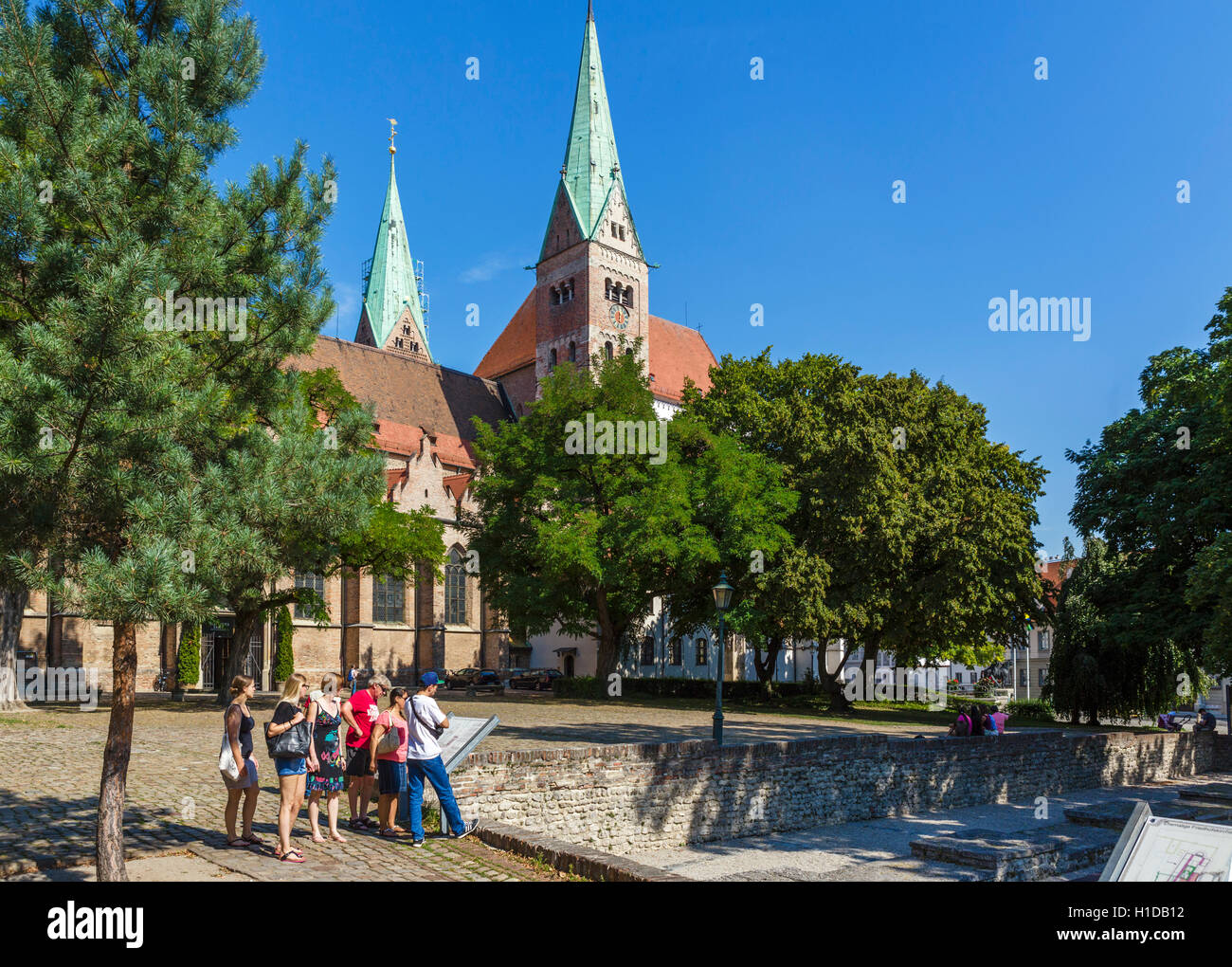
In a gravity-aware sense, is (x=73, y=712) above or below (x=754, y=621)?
below

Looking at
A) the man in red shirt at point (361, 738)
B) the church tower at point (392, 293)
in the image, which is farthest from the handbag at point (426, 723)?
the church tower at point (392, 293)

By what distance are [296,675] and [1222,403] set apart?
20076mm

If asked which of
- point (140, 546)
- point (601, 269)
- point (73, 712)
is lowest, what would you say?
point (73, 712)

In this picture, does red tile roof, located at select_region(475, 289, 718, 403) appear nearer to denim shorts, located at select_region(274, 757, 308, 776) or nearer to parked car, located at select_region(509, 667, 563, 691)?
parked car, located at select_region(509, 667, 563, 691)

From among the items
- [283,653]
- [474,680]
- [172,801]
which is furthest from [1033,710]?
[172,801]

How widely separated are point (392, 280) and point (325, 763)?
2905 inches

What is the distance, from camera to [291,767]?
9.18 meters

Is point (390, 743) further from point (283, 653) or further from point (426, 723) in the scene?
point (283, 653)

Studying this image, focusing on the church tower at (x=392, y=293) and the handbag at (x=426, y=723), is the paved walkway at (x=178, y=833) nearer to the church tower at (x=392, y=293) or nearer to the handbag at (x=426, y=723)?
the handbag at (x=426, y=723)

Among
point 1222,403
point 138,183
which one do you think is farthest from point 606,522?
point 138,183

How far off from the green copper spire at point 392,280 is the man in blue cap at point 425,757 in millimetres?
70258

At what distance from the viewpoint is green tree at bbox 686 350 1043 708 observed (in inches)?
1280

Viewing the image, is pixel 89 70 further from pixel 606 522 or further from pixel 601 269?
pixel 601 269
